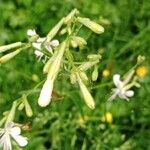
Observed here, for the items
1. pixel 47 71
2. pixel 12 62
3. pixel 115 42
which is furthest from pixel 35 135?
pixel 47 71

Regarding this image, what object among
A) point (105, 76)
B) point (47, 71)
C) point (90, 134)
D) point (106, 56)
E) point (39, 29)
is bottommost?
point (47, 71)

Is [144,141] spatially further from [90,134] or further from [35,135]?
[35,135]

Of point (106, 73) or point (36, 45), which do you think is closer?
point (36, 45)

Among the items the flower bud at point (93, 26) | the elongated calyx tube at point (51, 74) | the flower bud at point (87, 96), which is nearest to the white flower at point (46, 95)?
the elongated calyx tube at point (51, 74)

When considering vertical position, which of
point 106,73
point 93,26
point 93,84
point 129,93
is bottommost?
point 93,26

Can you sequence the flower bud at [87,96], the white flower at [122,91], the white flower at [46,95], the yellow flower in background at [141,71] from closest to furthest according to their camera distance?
1. the white flower at [46,95]
2. the flower bud at [87,96]
3. the white flower at [122,91]
4. the yellow flower in background at [141,71]

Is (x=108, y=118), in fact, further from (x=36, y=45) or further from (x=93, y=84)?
(x=36, y=45)

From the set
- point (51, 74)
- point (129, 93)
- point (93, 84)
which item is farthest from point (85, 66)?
point (93, 84)

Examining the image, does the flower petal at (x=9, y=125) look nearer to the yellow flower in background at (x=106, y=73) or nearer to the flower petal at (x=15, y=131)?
the flower petal at (x=15, y=131)
